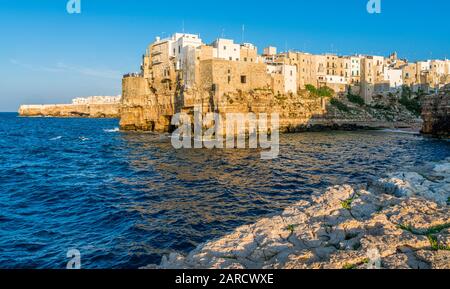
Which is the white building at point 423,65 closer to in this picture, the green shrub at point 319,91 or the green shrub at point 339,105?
the green shrub at point 319,91

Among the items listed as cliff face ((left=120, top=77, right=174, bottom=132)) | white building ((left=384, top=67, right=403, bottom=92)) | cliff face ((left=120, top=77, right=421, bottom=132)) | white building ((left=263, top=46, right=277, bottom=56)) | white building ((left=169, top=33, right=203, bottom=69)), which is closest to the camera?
cliff face ((left=120, top=77, right=421, bottom=132))

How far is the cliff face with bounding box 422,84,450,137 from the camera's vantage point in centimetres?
5206

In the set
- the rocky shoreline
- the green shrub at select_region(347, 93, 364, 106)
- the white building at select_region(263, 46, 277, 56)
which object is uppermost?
the white building at select_region(263, 46, 277, 56)

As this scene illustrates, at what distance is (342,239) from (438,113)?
54.0 metres

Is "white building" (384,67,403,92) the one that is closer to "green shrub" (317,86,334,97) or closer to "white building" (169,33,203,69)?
"green shrub" (317,86,334,97)

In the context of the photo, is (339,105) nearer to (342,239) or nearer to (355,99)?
(355,99)

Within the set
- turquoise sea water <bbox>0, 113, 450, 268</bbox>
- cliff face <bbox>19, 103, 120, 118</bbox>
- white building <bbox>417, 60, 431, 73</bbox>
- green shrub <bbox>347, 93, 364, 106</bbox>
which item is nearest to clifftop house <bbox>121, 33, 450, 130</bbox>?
green shrub <bbox>347, 93, 364, 106</bbox>

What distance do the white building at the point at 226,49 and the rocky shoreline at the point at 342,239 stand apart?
49898 millimetres

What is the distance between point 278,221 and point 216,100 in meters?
42.8

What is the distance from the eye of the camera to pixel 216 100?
53188mm

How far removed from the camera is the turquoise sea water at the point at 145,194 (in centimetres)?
1259

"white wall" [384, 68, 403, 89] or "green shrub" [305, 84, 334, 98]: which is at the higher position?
"white wall" [384, 68, 403, 89]

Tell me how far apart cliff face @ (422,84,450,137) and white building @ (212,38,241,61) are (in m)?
31.3
